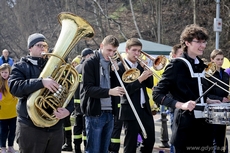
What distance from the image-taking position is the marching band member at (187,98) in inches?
135

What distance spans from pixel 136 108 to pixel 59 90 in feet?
5.01

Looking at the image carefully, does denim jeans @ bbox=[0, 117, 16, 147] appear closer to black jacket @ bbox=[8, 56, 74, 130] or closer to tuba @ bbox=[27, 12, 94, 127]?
black jacket @ bbox=[8, 56, 74, 130]

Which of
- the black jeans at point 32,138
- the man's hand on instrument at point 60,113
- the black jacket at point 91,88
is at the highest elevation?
the black jacket at point 91,88

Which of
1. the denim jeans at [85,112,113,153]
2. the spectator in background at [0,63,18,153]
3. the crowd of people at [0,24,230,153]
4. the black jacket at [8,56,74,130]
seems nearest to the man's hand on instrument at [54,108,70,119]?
the crowd of people at [0,24,230,153]

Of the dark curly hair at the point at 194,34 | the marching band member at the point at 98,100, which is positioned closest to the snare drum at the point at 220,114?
the dark curly hair at the point at 194,34

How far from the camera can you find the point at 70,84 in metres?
4.07

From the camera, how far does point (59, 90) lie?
12.5ft

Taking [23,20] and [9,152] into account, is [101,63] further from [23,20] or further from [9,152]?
[23,20]

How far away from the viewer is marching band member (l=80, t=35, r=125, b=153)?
183 inches

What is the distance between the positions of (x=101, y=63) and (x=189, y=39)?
1.52 meters

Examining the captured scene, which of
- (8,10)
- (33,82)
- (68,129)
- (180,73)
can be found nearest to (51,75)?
(33,82)

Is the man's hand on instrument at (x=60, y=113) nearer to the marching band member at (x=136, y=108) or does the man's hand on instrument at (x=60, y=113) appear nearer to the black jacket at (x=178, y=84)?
the black jacket at (x=178, y=84)

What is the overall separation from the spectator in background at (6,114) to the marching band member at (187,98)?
13.0 feet

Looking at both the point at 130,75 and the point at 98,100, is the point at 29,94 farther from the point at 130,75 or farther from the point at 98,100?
the point at 130,75
